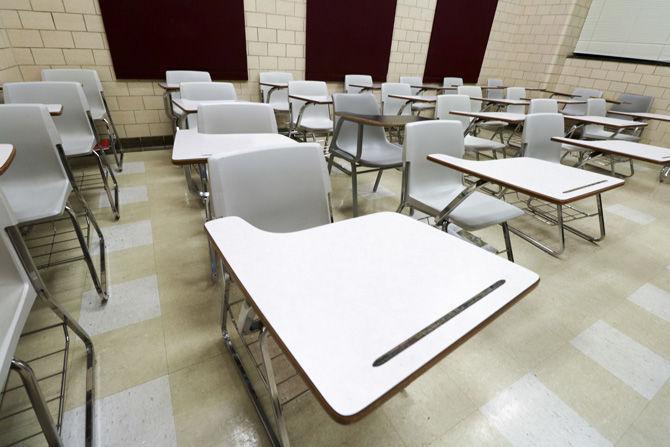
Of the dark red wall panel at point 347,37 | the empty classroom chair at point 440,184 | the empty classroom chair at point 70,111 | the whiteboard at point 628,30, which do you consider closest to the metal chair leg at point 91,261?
the empty classroom chair at point 70,111

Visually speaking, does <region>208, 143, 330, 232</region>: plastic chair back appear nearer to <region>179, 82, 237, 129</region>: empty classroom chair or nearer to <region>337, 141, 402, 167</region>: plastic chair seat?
<region>337, 141, 402, 167</region>: plastic chair seat

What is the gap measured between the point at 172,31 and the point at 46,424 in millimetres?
3751

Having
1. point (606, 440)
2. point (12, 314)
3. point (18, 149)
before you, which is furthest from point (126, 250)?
point (606, 440)

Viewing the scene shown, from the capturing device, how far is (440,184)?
191cm

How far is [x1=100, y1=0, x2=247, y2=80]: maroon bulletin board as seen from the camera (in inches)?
124

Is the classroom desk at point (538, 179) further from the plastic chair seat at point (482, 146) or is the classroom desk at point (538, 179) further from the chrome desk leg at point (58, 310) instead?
the chrome desk leg at point (58, 310)

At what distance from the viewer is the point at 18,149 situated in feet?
4.80

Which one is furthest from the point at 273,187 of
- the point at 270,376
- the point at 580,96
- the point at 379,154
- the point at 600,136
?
the point at 580,96

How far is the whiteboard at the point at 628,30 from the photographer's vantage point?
4.69 meters

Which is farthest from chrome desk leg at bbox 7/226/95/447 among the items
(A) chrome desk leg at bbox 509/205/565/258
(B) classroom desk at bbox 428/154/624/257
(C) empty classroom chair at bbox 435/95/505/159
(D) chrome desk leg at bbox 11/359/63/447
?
(C) empty classroom chair at bbox 435/95/505/159

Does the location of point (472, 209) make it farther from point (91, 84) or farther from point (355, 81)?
point (91, 84)

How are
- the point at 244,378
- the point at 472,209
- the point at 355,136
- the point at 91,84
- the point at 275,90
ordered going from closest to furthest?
1. the point at 244,378
2. the point at 472,209
3. the point at 355,136
4. the point at 91,84
5. the point at 275,90

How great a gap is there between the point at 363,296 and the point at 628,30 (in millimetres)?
7104

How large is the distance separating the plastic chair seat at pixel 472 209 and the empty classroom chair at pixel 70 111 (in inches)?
81.9
